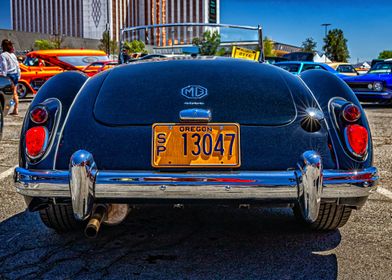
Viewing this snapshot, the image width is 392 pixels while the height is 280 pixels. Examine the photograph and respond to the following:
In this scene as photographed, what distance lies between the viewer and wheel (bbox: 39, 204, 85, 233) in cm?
327

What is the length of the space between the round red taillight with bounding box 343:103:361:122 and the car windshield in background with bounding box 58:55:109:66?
1862 centimetres

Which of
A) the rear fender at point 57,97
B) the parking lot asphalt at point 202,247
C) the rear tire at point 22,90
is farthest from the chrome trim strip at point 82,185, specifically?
the rear tire at point 22,90

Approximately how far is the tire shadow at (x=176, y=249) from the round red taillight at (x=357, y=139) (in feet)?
2.08

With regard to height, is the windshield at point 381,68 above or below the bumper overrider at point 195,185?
above

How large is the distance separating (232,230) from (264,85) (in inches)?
40.9

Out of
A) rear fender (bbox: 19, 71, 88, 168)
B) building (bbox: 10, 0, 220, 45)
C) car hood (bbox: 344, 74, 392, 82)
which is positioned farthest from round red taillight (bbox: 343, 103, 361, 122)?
building (bbox: 10, 0, 220, 45)

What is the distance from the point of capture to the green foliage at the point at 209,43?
5.55 metres

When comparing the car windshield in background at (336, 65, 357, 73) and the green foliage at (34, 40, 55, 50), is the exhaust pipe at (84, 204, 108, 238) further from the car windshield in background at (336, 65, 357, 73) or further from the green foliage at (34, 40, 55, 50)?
the green foliage at (34, 40, 55, 50)

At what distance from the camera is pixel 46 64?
19.1m

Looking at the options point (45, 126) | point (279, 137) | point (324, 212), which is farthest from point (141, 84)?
point (324, 212)

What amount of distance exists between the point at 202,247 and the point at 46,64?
56.1ft

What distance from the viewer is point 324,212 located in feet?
10.8

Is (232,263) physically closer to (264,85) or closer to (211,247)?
(211,247)

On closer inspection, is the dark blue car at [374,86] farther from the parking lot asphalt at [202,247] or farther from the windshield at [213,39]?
the parking lot asphalt at [202,247]
